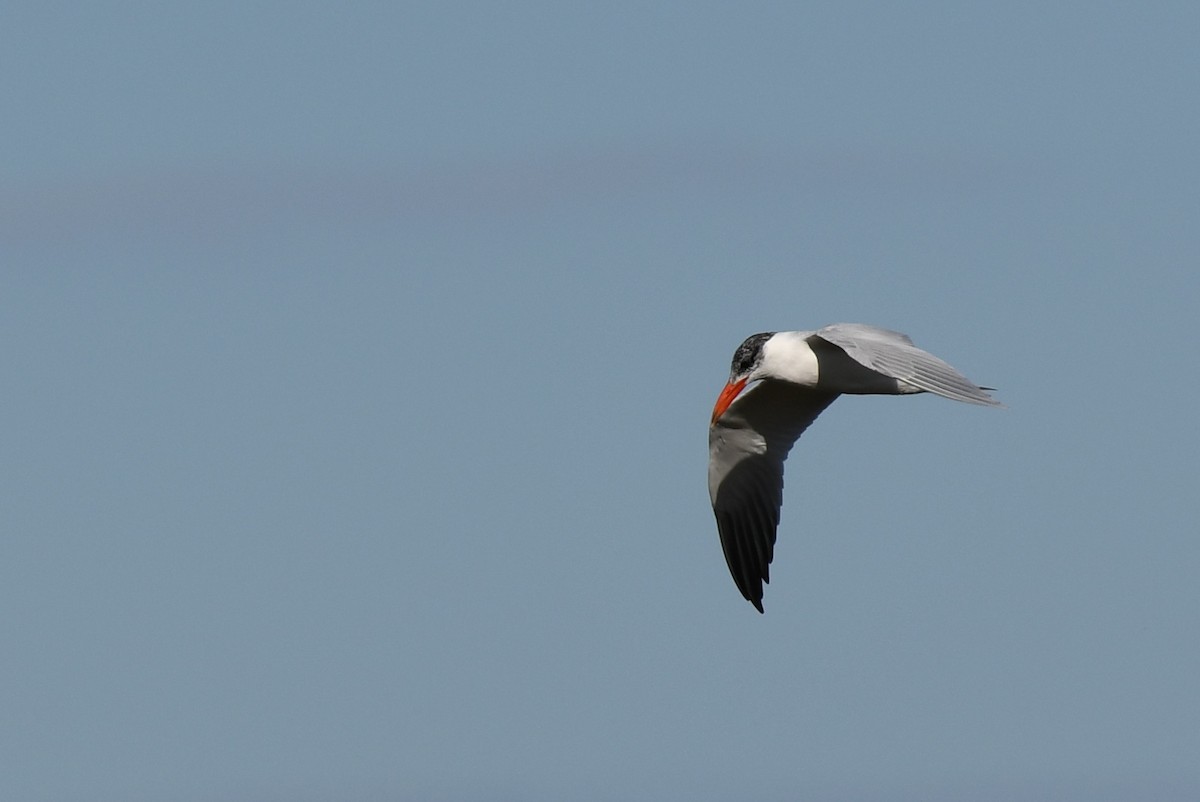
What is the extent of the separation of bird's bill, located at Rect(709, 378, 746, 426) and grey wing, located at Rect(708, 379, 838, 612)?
408 millimetres

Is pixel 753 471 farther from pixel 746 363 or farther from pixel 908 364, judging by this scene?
pixel 908 364

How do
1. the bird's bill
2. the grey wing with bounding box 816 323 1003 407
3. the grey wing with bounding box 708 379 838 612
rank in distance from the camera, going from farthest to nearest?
the grey wing with bounding box 708 379 838 612 → the bird's bill → the grey wing with bounding box 816 323 1003 407

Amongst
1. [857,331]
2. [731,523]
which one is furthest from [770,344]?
[731,523]

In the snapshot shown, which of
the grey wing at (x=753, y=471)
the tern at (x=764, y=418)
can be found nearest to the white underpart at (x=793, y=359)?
the tern at (x=764, y=418)

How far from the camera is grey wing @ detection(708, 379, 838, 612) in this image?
1198 inches

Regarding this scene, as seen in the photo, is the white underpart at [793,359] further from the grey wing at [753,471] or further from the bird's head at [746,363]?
the grey wing at [753,471]

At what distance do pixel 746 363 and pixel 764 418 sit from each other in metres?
2.36

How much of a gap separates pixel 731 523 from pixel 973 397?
829 centimetres

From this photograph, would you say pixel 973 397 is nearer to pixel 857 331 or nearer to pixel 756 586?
pixel 857 331

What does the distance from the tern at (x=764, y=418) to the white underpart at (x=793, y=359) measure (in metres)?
0.01

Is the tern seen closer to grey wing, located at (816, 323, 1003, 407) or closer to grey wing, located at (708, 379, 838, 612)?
grey wing, located at (708, 379, 838, 612)

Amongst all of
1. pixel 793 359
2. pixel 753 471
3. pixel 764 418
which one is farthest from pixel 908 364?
pixel 753 471

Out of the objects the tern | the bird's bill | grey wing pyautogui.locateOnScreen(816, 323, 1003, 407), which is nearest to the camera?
grey wing pyautogui.locateOnScreen(816, 323, 1003, 407)

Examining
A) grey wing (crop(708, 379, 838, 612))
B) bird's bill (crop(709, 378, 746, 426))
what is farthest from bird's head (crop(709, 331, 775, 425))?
grey wing (crop(708, 379, 838, 612))
